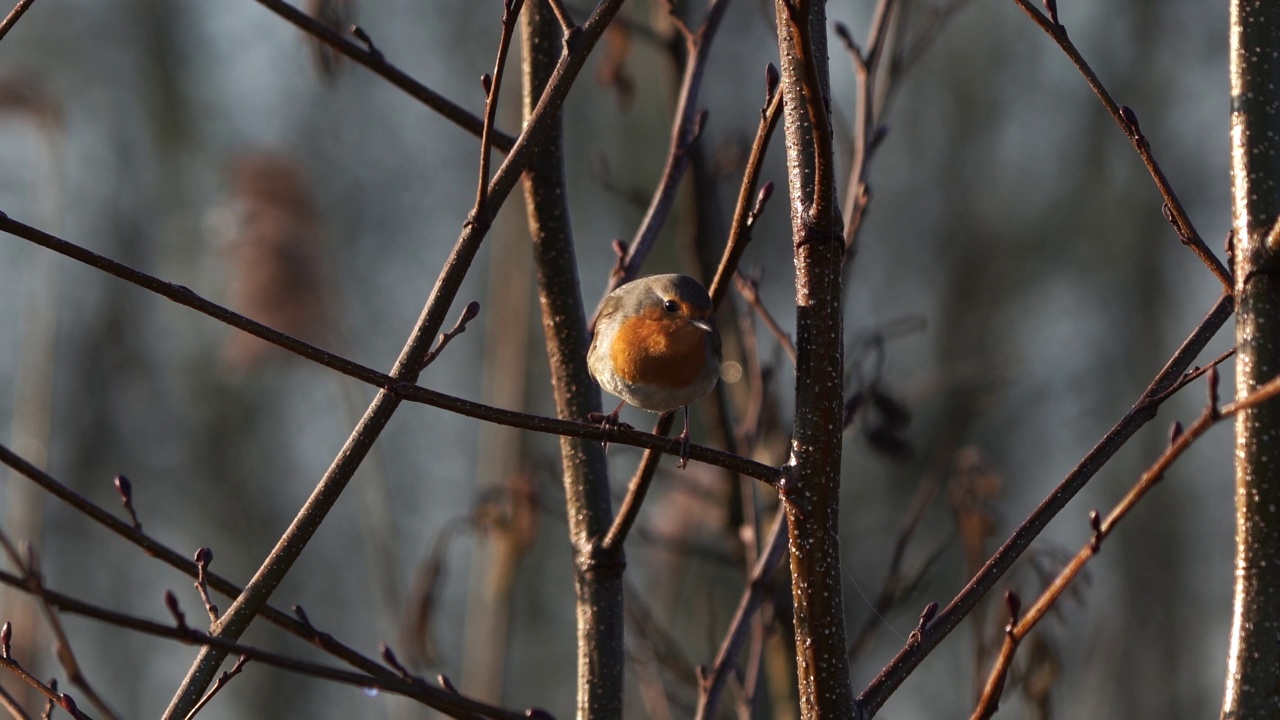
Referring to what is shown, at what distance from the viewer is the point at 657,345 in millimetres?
2090

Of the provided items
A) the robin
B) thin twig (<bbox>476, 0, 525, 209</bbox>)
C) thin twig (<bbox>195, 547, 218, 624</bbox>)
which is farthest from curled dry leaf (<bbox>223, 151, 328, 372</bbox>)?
thin twig (<bbox>476, 0, 525, 209</bbox>)

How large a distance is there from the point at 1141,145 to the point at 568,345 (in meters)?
0.88

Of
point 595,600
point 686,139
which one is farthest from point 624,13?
point 595,600

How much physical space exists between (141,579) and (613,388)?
1140 centimetres

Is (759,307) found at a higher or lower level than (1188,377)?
higher

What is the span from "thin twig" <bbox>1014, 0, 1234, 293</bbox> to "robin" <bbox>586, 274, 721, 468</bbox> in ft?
2.38

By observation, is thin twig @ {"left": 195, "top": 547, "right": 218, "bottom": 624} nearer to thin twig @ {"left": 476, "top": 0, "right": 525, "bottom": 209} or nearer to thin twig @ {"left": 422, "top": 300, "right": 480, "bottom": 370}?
thin twig @ {"left": 422, "top": 300, "right": 480, "bottom": 370}

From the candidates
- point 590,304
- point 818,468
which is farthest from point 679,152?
point 590,304

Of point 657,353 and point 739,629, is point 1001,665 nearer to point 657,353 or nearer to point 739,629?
point 739,629

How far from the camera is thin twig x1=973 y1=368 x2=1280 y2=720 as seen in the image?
98 cm

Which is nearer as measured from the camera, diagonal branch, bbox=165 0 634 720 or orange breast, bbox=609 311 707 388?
diagonal branch, bbox=165 0 634 720

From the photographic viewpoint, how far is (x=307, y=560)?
12.3 meters

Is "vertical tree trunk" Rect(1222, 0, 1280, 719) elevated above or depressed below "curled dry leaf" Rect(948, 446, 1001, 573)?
below

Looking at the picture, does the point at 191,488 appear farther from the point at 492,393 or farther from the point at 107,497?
the point at 492,393
